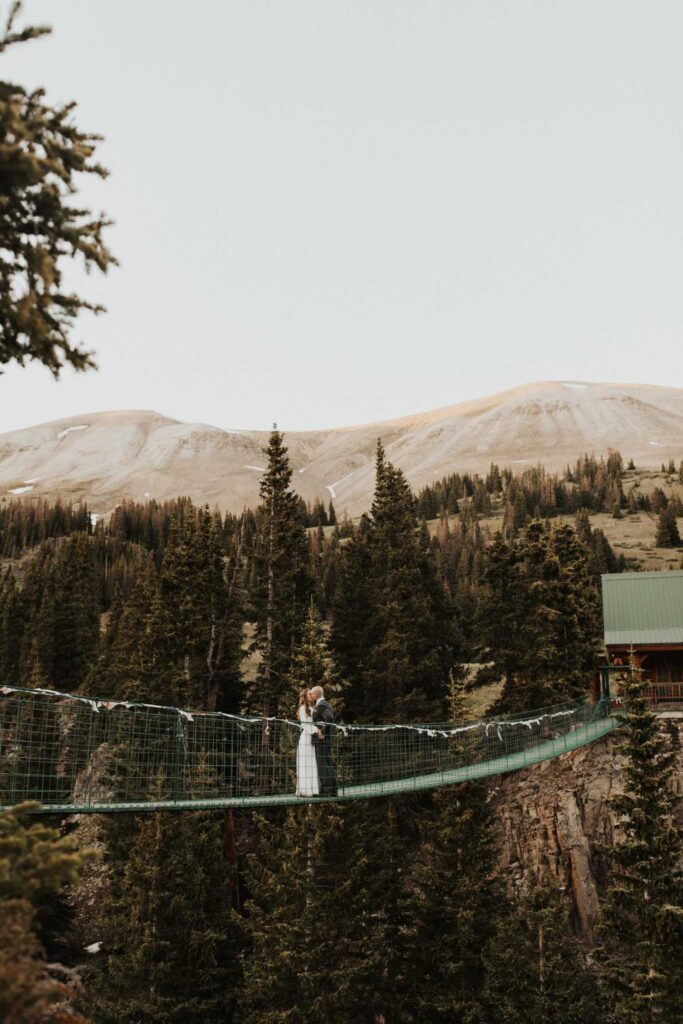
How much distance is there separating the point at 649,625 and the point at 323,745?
13.2 m

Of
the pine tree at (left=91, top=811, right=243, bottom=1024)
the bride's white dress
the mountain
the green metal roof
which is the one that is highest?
the mountain

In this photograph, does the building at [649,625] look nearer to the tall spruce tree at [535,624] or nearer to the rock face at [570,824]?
the tall spruce tree at [535,624]

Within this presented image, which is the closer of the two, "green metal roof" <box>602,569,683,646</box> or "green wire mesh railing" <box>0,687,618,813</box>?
"green wire mesh railing" <box>0,687,618,813</box>

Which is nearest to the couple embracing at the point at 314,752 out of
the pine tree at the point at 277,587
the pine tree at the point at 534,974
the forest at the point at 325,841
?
the forest at the point at 325,841

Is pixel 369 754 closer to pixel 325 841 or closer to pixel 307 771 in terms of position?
pixel 325 841

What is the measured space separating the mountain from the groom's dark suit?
120m

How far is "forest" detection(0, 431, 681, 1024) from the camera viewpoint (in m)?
13.9

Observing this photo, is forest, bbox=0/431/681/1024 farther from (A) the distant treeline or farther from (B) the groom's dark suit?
(A) the distant treeline

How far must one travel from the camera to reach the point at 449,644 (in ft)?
86.4

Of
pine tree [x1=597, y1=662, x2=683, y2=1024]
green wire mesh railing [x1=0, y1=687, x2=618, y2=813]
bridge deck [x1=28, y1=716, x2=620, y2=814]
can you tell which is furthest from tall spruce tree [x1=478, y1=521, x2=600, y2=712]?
pine tree [x1=597, y1=662, x2=683, y2=1024]

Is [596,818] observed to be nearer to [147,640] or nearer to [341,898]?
[341,898]

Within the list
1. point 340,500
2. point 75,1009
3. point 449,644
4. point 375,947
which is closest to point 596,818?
point 375,947

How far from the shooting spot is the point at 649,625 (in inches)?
826

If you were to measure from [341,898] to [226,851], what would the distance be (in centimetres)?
633
